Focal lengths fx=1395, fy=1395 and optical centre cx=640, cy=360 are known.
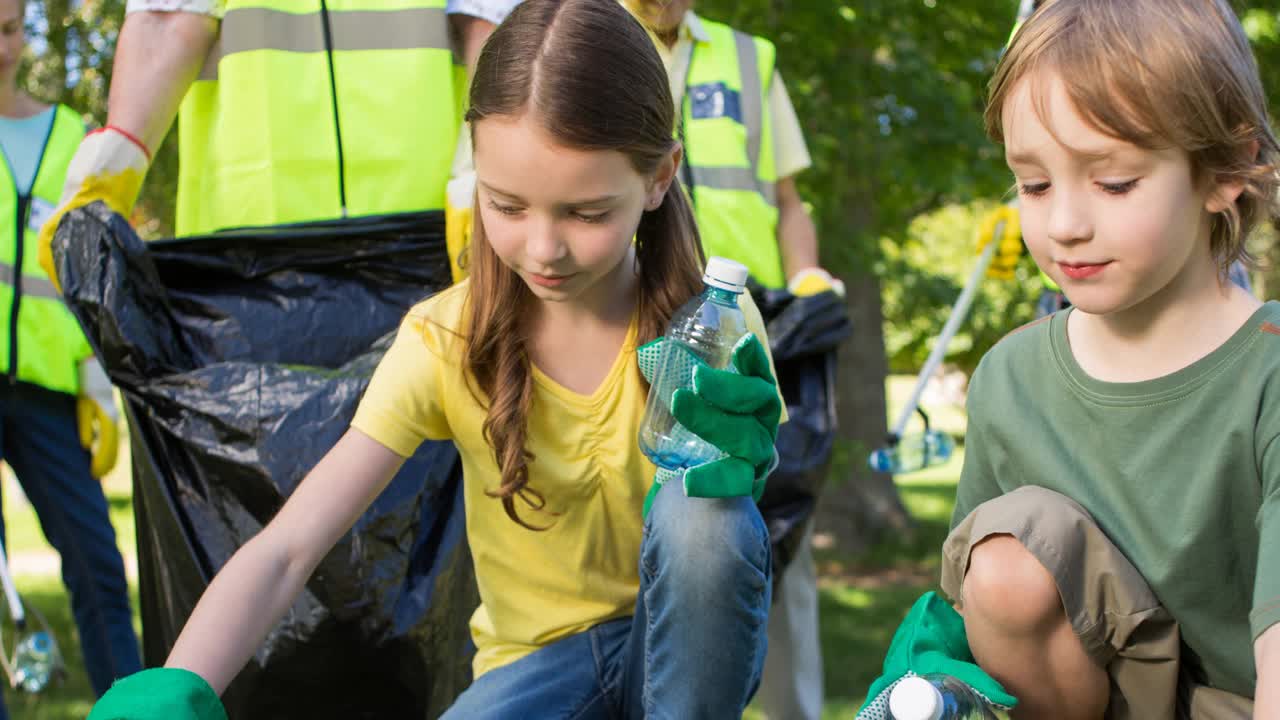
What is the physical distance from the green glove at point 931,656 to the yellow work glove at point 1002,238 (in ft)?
5.58

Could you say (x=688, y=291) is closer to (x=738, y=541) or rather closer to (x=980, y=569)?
(x=738, y=541)

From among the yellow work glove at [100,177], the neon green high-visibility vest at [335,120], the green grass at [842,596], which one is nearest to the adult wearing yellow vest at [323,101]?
the neon green high-visibility vest at [335,120]

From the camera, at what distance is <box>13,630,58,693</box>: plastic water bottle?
3264mm

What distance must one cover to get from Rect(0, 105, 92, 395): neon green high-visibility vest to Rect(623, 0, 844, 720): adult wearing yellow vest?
5.23 ft

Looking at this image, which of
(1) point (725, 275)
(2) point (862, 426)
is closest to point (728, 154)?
(1) point (725, 275)

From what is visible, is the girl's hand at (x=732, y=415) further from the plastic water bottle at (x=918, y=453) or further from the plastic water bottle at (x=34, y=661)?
the plastic water bottle at (x=34, y=661)

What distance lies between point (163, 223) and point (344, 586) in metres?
Result: 4.87

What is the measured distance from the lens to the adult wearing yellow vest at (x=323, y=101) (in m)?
2.69

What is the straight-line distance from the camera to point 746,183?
338 centimetres

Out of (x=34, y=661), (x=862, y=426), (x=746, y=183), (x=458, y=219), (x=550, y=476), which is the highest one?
(x=458, y=219)

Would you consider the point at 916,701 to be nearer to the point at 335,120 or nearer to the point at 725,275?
the point at 725,275

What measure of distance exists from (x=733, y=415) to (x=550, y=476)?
0.38 m

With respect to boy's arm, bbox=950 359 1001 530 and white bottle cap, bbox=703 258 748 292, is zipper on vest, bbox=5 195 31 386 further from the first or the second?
boy's arm, bbox=950 359 1001 530

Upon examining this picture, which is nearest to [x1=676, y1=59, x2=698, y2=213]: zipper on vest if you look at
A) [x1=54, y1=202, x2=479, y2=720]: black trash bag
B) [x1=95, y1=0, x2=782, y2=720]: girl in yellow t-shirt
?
[x1=54, y1=202, x2=479, y2=720]: black trash bag
